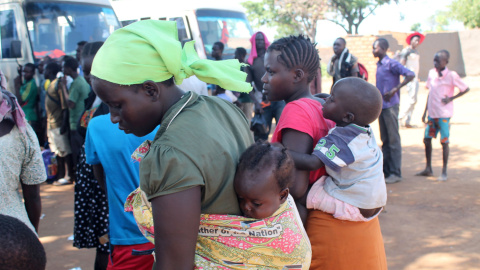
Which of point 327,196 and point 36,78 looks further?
point 36,78

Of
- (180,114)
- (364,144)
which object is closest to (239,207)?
(180,114)

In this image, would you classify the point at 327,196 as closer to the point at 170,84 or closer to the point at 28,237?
the point at 170,84

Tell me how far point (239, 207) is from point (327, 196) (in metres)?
0.74

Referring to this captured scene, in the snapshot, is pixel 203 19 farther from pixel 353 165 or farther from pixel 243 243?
pixel 243 243

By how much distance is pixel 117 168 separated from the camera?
2.23m

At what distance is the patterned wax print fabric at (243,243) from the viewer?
1440 millimetres

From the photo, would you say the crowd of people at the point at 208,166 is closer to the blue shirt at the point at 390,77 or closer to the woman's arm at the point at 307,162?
the woman's arm at the point at 307,162

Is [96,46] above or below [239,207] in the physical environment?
above

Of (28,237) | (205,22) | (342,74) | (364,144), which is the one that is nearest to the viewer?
(28,237)

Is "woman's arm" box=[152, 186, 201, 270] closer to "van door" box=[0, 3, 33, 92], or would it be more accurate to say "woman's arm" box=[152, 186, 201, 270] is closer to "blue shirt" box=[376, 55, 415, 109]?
"blue shirt" box=[376, 55, 415, 109]

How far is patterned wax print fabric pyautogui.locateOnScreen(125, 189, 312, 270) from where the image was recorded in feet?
4.73

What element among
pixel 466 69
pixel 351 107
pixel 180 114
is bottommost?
pixel 466 69

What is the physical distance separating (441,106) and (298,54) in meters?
5.25

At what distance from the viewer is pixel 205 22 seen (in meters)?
10.9
